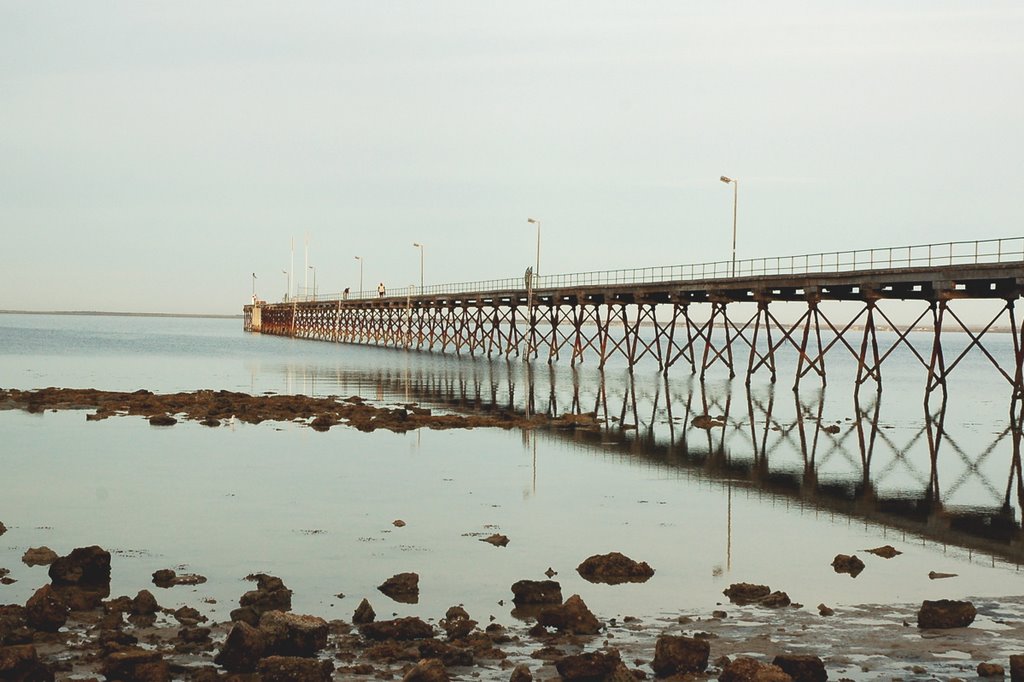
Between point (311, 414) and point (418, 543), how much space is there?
19.2 m

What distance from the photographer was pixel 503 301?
81.1 metres

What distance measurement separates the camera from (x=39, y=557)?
46.8ft

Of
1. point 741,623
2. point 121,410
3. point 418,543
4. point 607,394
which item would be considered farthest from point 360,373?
point 741,623

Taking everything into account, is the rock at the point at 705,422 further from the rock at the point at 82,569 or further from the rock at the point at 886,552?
the rock at the point at 82,569

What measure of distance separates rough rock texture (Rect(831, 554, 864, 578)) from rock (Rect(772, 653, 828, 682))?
15.6 feet

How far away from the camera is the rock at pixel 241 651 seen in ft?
33.0

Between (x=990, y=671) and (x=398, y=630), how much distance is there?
566 centimetres

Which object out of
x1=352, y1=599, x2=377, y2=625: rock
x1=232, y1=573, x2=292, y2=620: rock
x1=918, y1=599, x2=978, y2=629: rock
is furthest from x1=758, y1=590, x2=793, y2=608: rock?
x1=232, y1=573, x2=292, y2=620: rock

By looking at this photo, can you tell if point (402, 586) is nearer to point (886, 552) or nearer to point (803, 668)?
point (803, 668)

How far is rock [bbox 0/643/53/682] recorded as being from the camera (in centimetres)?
946

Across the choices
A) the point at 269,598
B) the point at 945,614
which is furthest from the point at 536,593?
the point at 945,614

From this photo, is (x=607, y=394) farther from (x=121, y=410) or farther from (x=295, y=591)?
(x=295, y=591)

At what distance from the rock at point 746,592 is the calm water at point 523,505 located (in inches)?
11.8

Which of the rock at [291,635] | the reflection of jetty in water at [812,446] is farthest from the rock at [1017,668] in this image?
the rock at [291,635]
